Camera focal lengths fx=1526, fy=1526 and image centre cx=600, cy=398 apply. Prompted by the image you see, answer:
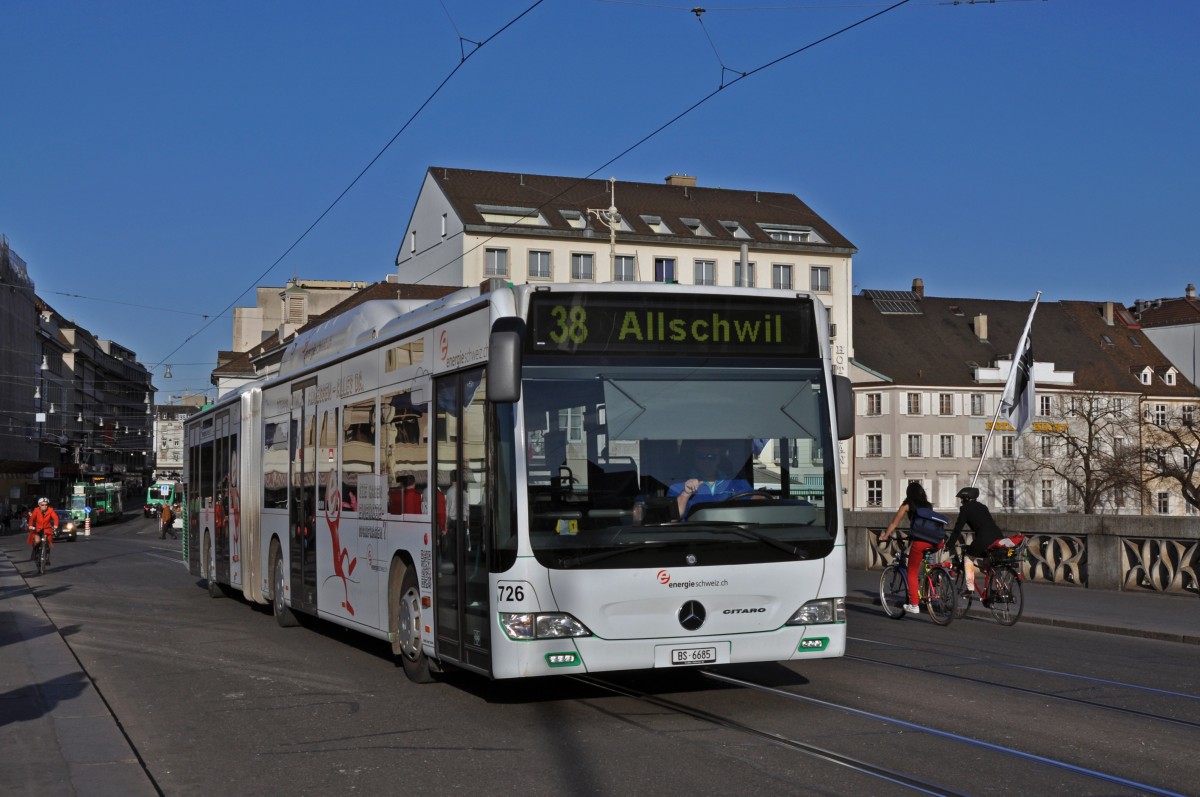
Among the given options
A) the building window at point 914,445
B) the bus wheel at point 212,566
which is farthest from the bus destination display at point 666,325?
the building window at point 914,445

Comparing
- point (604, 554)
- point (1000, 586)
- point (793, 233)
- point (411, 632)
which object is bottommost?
point (1000, 586)

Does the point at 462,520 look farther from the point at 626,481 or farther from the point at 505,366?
the point at 505,366

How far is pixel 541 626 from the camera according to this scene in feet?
32.7

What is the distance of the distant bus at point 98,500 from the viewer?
90938 millimetres

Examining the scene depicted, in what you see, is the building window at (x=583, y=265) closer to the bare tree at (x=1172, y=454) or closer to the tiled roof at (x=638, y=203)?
the tiled roof at (x=638, y=203)

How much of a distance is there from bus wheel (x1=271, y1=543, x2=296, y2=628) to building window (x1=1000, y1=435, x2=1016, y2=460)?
280 feet

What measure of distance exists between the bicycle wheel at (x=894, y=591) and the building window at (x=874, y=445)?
80284mm

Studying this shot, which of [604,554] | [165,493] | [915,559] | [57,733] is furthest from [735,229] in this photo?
[57,733]

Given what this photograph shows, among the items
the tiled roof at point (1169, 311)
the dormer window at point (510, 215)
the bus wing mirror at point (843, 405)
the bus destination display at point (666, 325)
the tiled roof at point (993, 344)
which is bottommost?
the bus wing mirror at point (843, 405)

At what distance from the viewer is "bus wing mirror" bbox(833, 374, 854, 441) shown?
10867 mm

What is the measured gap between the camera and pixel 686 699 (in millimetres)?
11070

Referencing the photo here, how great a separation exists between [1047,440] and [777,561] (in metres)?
90.8

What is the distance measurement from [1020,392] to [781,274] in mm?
68014

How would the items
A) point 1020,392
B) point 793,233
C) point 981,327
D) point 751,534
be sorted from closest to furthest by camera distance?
point 751,534, point 1020,392, point 793,233, point 981,327
